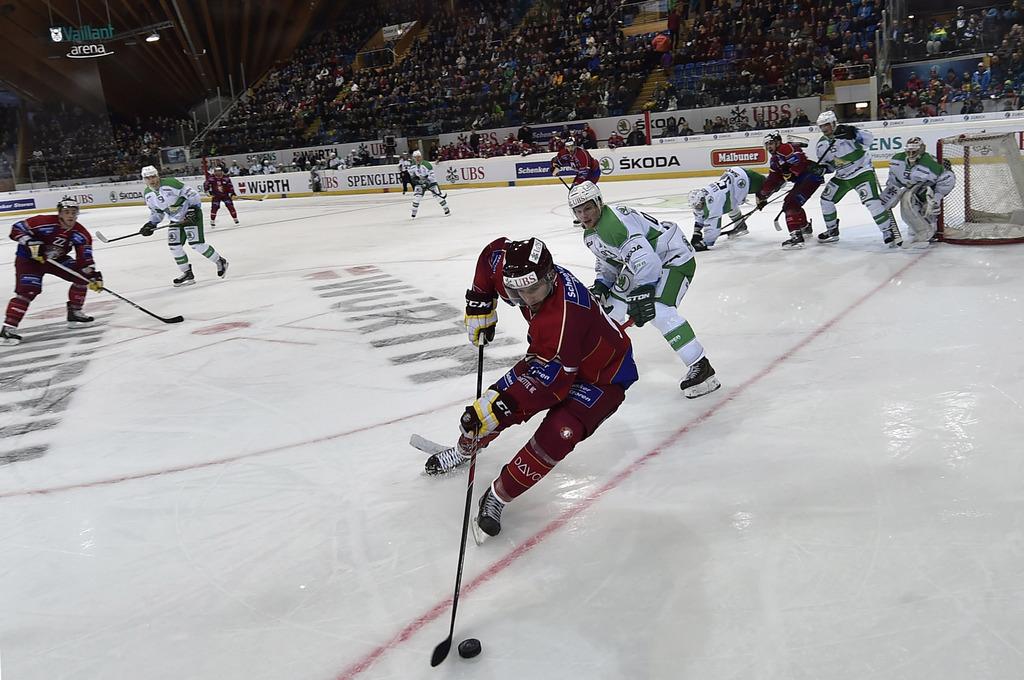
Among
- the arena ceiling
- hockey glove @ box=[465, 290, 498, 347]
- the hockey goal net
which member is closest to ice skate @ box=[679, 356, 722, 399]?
hockey glove @ box=[465, 290, 498, 347]

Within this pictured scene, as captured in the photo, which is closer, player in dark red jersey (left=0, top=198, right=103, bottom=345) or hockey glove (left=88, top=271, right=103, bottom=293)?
player in dark red jersey (left=0, top=198, right=103, bottom=345)

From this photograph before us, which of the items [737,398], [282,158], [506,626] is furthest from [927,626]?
[282,158]

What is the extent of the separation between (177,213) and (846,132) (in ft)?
Answer: 22.6

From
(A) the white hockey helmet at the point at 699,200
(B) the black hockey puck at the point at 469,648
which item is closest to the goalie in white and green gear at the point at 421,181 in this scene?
(A) the white hockey helmet at the point at 699,200

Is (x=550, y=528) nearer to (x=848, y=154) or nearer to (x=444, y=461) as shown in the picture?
(x=444, y=461)

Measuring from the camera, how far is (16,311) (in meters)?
6.55

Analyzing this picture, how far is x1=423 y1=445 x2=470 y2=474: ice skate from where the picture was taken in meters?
3.26

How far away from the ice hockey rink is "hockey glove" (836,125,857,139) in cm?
188

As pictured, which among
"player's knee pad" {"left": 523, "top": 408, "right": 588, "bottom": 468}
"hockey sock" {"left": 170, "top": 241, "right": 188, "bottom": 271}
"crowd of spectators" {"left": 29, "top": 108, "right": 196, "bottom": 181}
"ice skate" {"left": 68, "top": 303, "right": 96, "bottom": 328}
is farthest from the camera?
"crowd of spectators" {"left": 29, "top": 108, "right": 196, "bottom": 181}

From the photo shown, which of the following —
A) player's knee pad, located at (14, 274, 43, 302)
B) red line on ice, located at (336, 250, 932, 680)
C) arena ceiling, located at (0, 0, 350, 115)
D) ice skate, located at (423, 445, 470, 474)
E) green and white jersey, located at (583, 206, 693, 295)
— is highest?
arena ceiling, located at (0, 0, 350, 115)

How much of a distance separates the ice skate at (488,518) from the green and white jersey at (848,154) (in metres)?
5.95

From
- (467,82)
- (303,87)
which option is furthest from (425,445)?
(303,87)

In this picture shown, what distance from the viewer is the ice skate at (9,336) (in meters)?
6.54

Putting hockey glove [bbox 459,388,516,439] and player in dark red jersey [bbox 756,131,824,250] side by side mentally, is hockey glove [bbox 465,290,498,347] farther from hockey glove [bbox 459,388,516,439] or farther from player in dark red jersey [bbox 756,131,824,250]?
player in dark red jersey [bbox 756,131,824,250]
